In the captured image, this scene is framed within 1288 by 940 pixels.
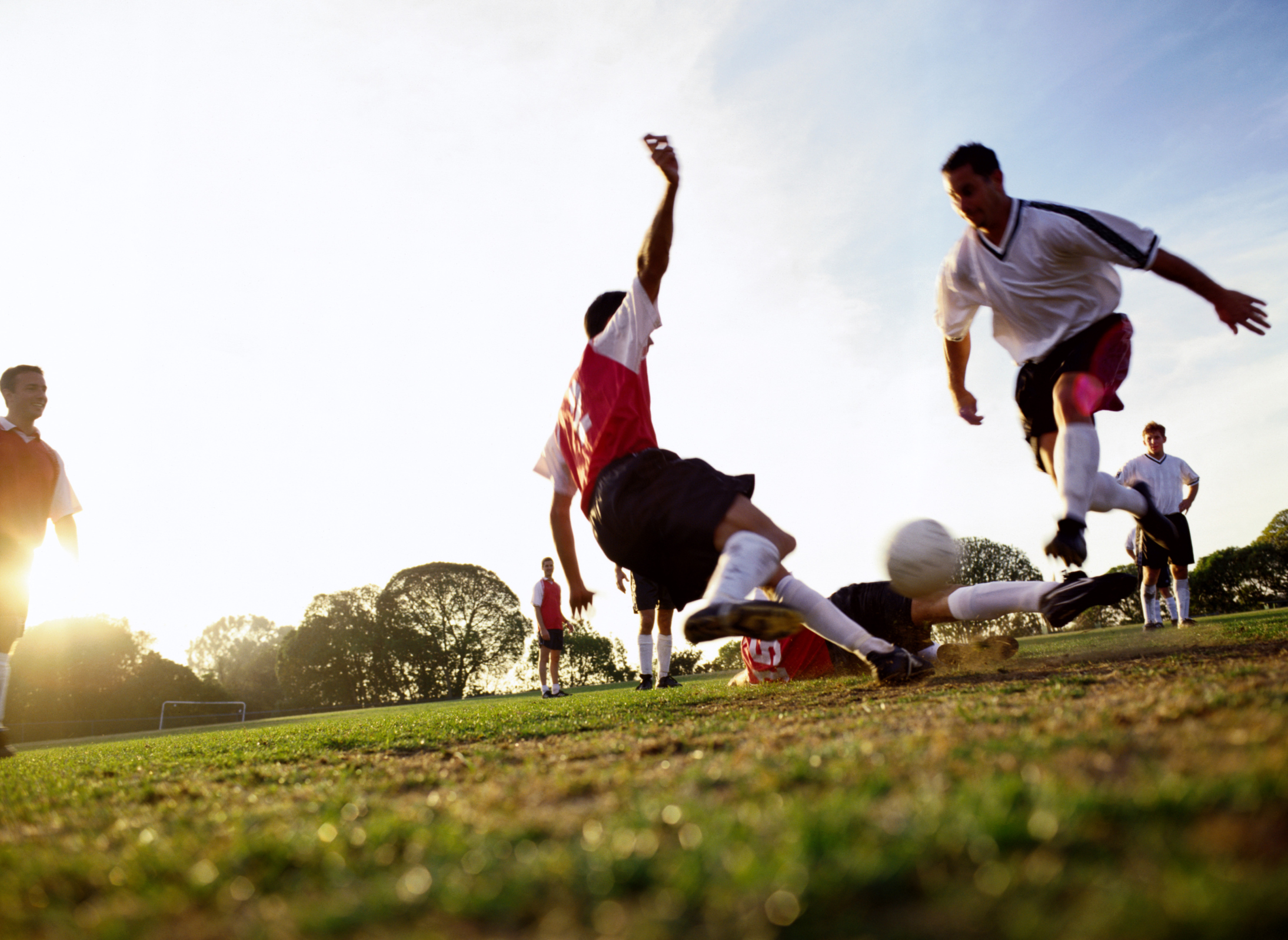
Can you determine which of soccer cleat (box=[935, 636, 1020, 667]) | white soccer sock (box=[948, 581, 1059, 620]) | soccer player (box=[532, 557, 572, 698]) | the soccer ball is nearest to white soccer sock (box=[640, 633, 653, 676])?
soccer player (box=[532, 557, 572, 698])

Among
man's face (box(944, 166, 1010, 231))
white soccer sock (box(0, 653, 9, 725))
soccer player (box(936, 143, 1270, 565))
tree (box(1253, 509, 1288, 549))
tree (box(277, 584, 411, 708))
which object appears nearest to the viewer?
soccer player (box(936, 143, 1270, 565))

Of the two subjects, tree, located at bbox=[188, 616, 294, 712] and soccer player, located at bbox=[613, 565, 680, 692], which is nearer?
soccer player, located at bbox=[613, 565, 680, 692]

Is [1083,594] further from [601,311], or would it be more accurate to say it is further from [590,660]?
[590,660]

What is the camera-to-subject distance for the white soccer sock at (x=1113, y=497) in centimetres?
438

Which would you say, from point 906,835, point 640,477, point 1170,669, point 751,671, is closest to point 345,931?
point 906,835

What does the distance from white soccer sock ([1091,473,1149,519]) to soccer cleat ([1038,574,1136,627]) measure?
468mm

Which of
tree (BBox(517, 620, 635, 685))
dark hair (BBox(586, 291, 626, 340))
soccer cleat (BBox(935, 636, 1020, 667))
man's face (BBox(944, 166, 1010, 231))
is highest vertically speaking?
man's face (BBox(944, 166, 1010, 231))

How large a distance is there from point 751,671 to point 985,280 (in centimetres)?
439

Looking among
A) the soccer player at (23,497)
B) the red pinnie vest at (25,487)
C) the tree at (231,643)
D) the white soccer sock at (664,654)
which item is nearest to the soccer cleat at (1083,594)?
the white soccer sock at (664,654)

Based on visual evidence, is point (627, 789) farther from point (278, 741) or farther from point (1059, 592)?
point (278, 741)

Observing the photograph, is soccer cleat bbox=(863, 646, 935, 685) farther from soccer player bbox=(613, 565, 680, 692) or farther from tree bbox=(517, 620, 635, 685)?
tree bbox=(517, 620, 635, 685)

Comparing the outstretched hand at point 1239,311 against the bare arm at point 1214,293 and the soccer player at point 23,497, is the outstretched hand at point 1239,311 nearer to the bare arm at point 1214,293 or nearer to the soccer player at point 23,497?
the bare arm at point 1214,293

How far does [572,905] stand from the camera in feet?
3.41

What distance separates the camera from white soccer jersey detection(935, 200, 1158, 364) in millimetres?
4328
